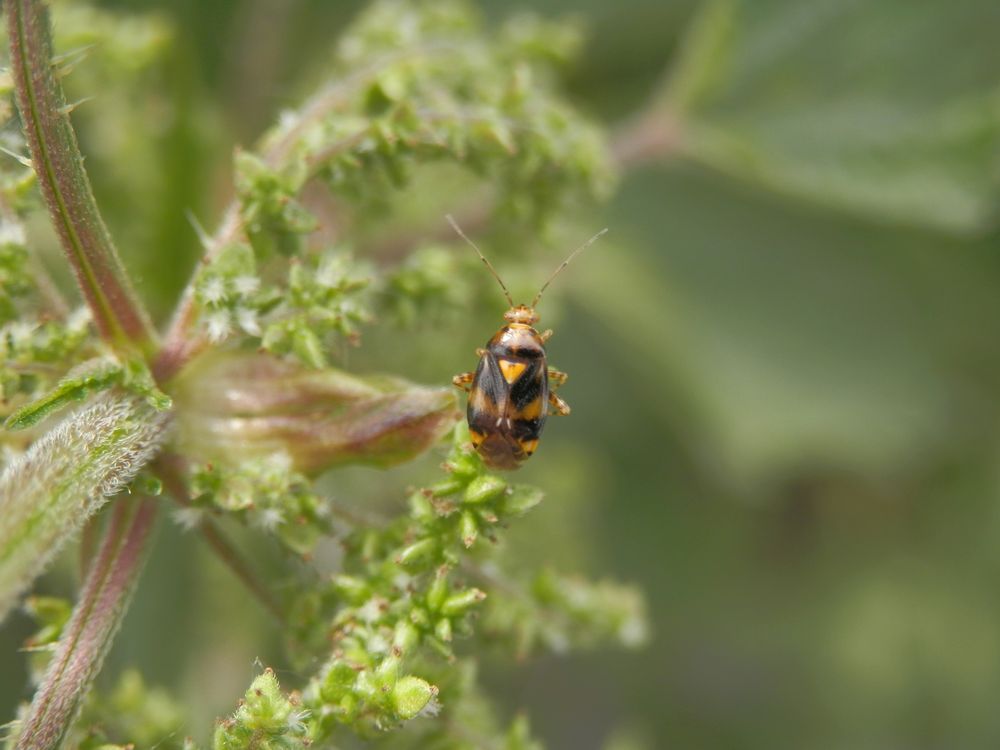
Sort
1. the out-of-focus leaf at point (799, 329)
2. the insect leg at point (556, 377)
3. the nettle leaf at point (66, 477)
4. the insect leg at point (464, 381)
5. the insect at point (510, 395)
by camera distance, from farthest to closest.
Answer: the out-of-focus leaf at point (799, 329)
the insect leg at point (556, 377)
the insect leg at point (464, 381)
the insect at point (510, 395)
the nettle leaf at point (66, 477)

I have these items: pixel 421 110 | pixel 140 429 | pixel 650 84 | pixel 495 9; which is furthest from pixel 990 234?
pixel 140 429

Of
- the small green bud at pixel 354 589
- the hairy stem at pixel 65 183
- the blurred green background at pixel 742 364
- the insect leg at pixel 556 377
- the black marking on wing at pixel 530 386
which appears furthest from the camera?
the blurred green background at pixel 742 364

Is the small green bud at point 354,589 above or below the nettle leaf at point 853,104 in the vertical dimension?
below

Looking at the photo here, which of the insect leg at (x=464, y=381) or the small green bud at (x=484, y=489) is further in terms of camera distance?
the insect leg at (x=464, y=381)

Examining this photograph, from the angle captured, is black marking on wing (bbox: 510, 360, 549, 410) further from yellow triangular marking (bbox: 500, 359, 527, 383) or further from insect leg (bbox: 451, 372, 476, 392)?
insect leg (bbox: 451, 372, 476, 392)

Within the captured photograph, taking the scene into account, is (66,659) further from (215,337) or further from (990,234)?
(990,234)

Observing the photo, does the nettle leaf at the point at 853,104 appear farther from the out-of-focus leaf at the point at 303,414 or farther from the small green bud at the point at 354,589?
the small green bud at the point at 354,589

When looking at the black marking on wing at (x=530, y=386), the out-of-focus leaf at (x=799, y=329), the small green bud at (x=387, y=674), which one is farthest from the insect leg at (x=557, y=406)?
the out-of-focus leaf at (x=799, y=329)

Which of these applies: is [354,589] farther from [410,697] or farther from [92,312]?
[92,312]
